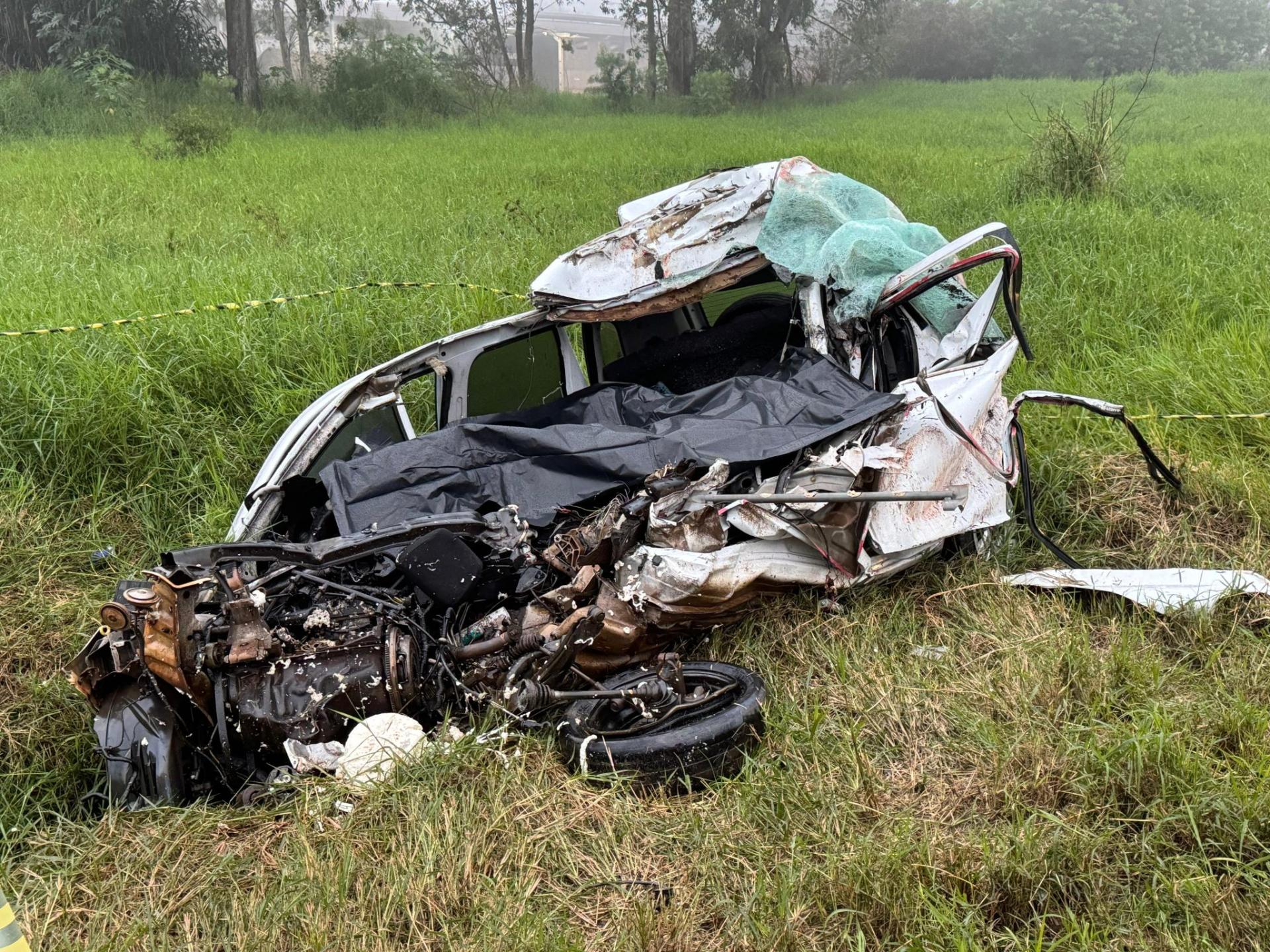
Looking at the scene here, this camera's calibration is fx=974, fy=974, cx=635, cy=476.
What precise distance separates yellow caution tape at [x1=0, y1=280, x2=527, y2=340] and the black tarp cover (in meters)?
2.24

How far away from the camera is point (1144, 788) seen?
276 cm

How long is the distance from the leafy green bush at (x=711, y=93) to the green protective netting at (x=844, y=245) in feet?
56.3

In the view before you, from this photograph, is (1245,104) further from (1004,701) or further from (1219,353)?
(1004,701)

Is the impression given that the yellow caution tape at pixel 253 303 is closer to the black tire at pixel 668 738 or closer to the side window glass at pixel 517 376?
the side window glass at pixel 517 376

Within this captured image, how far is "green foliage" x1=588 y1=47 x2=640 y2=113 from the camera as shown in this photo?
70.8 feet

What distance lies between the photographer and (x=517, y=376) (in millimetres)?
4543

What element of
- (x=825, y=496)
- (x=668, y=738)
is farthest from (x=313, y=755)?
(x=825, y=496)

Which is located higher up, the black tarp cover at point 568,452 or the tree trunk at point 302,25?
the tree trunk at point 302,25

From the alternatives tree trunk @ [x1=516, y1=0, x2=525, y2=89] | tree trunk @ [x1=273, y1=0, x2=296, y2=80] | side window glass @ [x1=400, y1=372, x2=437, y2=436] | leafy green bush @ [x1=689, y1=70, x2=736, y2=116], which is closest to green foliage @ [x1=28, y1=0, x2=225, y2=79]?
tree trunk @ [x1=273, y1=0, x2=296, y2=80]

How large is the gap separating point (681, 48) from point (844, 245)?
20064mm

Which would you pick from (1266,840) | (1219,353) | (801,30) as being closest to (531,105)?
(801,30)

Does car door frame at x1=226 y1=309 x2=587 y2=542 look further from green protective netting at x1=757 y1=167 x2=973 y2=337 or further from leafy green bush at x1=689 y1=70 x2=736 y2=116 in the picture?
leafy green bush at x1=689 y1=70 x2=736 y2=116

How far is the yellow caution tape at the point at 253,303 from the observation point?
495 cm

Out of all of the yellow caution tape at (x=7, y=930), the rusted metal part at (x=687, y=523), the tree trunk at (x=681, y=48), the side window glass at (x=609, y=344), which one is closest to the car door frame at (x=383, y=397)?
the side window glass at (x=609, y=344)
